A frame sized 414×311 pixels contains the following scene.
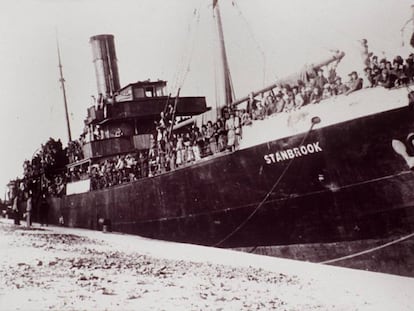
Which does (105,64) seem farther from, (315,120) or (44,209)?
(315,120)

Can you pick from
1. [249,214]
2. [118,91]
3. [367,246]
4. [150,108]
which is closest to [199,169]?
[249,214]

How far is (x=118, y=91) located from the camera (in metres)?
14.4

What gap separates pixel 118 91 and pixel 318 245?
8494 millimetres

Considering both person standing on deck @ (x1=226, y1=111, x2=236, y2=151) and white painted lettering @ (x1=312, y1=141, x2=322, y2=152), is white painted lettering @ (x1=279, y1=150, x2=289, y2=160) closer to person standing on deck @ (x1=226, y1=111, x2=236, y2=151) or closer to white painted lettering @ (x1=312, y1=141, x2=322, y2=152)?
white painted lettering @ (x1=312, y1=141, x2=322, y2=152)

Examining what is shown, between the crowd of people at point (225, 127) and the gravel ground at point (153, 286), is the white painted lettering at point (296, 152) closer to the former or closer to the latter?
the crowd of people at point (225, 127)

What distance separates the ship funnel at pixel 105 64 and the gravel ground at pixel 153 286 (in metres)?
8.20

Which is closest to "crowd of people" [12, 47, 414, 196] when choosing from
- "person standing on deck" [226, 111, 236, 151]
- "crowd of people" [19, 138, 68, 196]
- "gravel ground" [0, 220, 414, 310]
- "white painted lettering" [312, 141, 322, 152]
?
"person standing on deck" [226, 111, 236, 151]

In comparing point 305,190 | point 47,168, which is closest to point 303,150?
point 305,190

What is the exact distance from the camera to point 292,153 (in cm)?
749

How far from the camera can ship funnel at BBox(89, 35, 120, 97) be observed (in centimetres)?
1448

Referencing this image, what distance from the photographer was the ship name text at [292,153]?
23.9 ft

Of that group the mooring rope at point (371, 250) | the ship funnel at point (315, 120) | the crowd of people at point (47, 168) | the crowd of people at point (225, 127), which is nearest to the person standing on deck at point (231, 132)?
the crowd of people at point (225, 127)

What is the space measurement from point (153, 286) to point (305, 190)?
3046 mm

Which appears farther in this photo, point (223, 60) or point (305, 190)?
point (223, 60)
